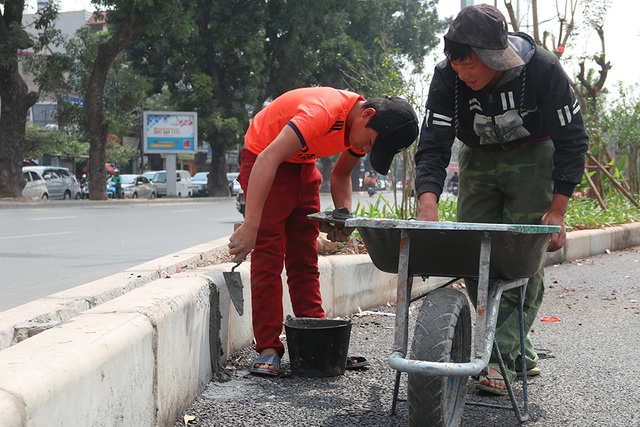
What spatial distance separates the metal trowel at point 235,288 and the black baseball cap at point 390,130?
818 mm

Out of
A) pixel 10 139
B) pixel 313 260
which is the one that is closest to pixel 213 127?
pixel 10 139

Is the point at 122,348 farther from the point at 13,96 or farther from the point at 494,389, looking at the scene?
the point at 13,96

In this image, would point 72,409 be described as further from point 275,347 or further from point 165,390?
point 275,347

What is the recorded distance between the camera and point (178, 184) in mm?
43562

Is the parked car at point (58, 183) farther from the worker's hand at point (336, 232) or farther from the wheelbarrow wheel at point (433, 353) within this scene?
the wheelbarrow wheel at point (433, 353)

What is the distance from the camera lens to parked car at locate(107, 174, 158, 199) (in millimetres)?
39375

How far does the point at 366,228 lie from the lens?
321 cm

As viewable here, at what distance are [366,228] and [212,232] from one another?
12.0 m

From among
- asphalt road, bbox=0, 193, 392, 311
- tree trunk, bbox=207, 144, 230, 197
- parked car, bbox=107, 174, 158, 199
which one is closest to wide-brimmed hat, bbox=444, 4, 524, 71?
asphalt road, bbox=0, 193, 392, 311

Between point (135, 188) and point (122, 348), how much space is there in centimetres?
3801

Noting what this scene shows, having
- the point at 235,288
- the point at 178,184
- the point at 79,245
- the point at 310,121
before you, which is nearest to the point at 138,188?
the point at 178,184

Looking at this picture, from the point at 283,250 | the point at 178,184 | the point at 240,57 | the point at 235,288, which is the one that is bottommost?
the point at 178,184

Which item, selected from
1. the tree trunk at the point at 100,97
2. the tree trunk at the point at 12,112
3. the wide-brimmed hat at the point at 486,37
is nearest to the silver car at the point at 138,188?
the tree trunk at the point at 100,97

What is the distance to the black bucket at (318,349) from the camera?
13.6ft
